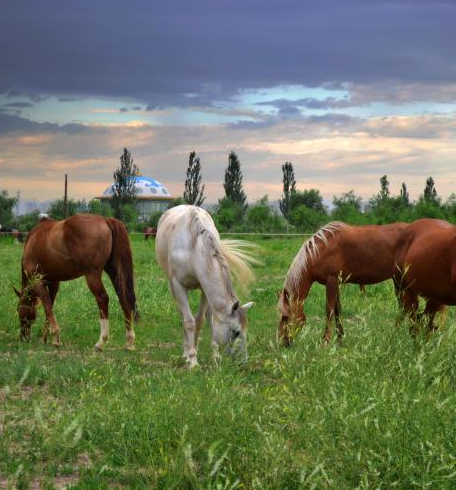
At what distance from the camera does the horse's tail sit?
1004 centimetres

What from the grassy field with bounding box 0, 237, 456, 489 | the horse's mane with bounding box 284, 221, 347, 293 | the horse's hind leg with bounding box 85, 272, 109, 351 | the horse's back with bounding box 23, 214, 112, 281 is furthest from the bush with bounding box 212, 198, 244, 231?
the grassy field with bounding box 0, 237, 456, 489

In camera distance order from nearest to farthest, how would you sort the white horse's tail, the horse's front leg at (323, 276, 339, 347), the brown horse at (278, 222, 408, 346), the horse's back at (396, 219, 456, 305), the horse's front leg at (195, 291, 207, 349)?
the horse's back at (396, 219, 456, 305)
the white horse's tail
the horse's front leg at (195, 291, 207, 349)
the horse's front leg at (323, 276, 339, 347)
the brown horse at (278, 222, 408, 346)

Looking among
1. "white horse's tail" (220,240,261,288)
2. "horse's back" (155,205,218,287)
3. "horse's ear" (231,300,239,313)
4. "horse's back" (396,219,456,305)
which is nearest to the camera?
"horse's back" (396,219,456,305)

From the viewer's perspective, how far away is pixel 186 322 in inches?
339

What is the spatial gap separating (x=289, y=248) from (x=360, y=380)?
68.7 feet

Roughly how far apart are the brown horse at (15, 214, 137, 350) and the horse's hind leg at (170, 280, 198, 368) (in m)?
1.14

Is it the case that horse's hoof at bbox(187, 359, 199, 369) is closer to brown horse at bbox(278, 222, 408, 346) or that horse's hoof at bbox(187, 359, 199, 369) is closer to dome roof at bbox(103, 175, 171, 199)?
brown horse at bbox(278, 222, 408, 346)

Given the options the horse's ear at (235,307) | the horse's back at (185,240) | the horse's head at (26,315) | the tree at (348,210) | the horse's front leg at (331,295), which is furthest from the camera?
the tree at (348,210)

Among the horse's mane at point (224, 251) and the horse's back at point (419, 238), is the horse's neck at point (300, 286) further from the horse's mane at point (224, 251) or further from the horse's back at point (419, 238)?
the horse's back at point (419, 238)

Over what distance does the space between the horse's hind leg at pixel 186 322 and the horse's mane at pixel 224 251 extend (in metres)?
A: 0.60

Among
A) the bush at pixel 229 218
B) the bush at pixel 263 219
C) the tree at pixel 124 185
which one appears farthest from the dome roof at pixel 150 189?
the bush at pixel 263 219

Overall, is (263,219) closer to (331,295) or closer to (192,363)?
(331,295)

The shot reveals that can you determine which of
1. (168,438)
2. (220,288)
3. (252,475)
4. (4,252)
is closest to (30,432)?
(168,438)

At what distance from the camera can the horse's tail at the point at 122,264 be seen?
32.9ft
